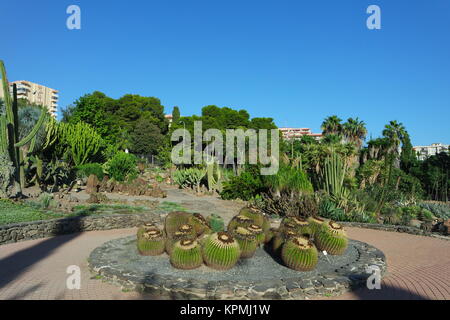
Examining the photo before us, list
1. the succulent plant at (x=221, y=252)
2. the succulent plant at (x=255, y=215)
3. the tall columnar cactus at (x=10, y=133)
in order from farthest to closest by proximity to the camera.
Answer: the tall columnar cactus at (x=10, y=133)
the succulent plant at (x=255, y=215)
the succulent plant at (x=221, y=252)

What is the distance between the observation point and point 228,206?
13.8 meters

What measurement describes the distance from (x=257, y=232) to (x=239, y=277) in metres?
1.37

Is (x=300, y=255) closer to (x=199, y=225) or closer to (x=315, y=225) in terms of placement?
(x=315, y=225)

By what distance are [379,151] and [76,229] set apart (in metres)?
30.7

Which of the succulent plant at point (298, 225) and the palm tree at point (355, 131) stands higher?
the palm tree at point (355, 131)

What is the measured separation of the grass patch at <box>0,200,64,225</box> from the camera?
26.8 feet

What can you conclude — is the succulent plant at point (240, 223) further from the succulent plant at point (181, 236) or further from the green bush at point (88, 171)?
the green bush at point (88, 171)

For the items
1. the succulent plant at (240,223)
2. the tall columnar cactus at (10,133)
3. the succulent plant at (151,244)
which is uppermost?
the tall columnar cactus at (10,133)

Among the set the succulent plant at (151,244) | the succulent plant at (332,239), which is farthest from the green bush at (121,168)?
the succulent plant at (332,239)

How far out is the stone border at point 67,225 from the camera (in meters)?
7.54

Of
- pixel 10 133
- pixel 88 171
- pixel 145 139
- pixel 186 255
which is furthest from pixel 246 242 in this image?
pixel 145 139

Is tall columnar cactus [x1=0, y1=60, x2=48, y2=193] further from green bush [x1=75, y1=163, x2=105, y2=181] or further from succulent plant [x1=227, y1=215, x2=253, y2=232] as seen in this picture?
succulent plant [x1=227, y1=215, x2=253, y2=232]

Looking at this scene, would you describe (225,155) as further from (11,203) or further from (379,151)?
(11,203)
